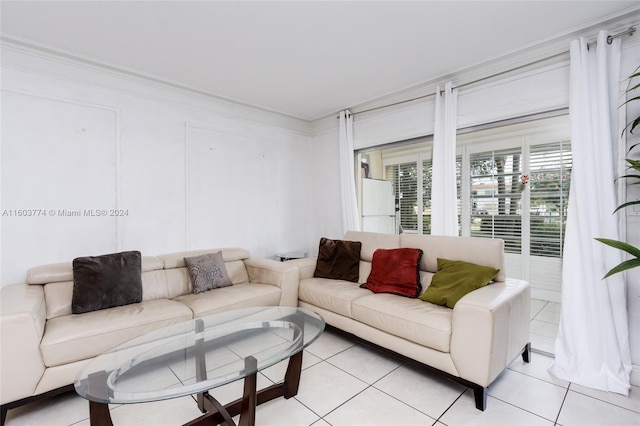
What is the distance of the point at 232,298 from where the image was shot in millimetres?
2836

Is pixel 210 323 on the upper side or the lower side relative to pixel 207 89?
lower

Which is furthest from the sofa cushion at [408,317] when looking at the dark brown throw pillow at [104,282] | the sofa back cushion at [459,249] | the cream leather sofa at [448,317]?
the dark brown throw pillow at [104,282]

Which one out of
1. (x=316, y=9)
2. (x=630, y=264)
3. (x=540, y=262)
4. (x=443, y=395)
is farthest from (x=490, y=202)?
(x=316, y=9)

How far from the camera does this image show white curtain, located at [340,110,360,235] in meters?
4.20

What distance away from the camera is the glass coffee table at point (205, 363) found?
1.43 metres

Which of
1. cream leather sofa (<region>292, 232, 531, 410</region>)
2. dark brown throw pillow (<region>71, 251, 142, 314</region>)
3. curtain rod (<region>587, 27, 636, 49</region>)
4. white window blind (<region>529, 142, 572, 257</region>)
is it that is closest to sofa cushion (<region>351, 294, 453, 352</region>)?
cream leather sofa (<region>292, 232, 531, 410</region>)

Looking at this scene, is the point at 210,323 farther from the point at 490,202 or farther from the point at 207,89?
the point at 490,202

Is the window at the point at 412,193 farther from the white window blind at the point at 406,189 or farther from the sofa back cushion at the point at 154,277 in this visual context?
the sofa back cushion at the point at 154,277

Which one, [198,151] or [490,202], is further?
[490,202]

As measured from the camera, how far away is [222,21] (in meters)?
2.25

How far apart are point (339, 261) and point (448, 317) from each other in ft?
4.74

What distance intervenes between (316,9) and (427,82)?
1.67 meters

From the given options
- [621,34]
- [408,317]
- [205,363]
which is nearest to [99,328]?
[205,363]

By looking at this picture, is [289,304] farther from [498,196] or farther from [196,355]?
[498,196]
